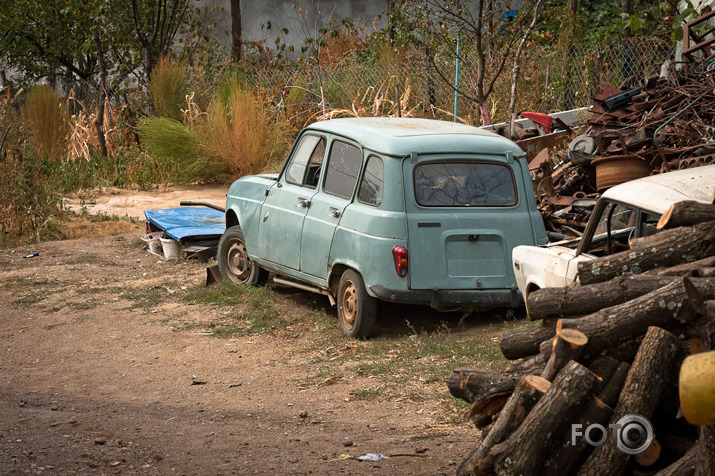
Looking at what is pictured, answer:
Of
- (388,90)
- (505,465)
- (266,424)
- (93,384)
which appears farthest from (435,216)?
(388,90)

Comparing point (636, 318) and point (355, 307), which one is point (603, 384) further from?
point (355, 307)

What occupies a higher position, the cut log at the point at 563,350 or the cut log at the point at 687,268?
the cut log at the point at 687,268

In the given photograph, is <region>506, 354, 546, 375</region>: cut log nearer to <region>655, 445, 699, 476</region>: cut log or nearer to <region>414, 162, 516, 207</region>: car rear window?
<region>655, 445, 699, 476</region>: cut log

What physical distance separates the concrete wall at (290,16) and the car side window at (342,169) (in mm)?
18330

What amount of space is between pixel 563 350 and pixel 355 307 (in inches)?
152

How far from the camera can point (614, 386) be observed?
4.03m

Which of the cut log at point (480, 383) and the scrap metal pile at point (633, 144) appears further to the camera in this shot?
the scrap metal pile at point (633, 144)

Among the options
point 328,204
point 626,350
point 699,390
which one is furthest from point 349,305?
point 699,390

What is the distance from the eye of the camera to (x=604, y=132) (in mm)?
10469

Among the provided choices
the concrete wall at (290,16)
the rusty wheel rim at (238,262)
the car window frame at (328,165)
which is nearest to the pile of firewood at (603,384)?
the car window frame at (328,165)

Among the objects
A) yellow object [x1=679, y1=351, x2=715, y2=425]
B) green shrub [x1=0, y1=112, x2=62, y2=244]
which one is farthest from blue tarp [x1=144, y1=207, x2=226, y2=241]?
yellow object [x1=679, y1=351, x2=715, y2=425]

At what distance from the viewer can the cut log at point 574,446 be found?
394 cm

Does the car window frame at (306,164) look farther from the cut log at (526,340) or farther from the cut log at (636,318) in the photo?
the cut log at (636,318)

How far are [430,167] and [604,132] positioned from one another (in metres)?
3.65
